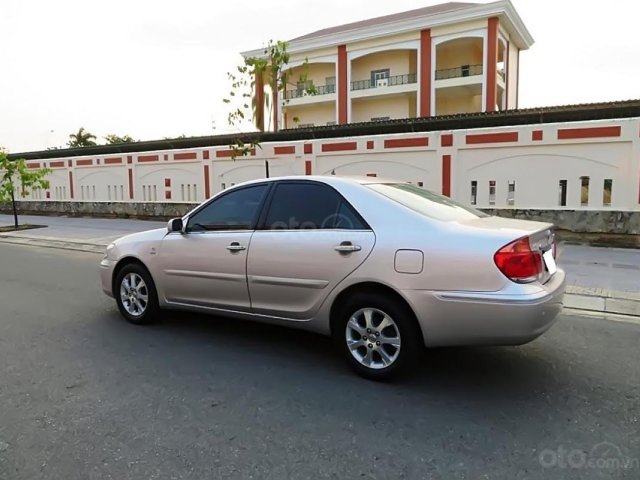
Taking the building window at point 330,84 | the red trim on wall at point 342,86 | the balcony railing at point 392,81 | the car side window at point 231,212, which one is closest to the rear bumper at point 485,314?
the car side window at point 231,212

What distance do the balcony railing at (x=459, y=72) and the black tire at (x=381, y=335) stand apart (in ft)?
106

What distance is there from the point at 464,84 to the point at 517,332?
31.7 meters

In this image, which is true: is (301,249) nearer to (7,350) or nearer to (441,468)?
(441,468)

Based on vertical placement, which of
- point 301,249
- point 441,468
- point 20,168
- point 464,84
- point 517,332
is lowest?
point 441,468

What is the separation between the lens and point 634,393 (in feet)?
11.9

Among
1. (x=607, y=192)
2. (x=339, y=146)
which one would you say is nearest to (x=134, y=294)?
(x=339, y=146)

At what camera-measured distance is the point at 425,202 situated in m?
4.27

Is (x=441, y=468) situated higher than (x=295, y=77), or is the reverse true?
(x=295, y=77)

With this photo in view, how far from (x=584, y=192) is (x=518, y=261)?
27.1ft

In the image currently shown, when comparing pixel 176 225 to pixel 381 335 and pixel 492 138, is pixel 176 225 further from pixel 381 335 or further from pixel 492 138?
pixel 492 138

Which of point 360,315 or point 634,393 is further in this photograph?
point 360,315

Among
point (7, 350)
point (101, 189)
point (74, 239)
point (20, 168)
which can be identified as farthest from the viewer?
point (101, 189)

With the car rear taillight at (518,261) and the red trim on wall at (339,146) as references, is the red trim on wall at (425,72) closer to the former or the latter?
the red trim on wall at (339,146)

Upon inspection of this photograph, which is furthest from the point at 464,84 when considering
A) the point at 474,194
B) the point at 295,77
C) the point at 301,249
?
the point at 301,249
